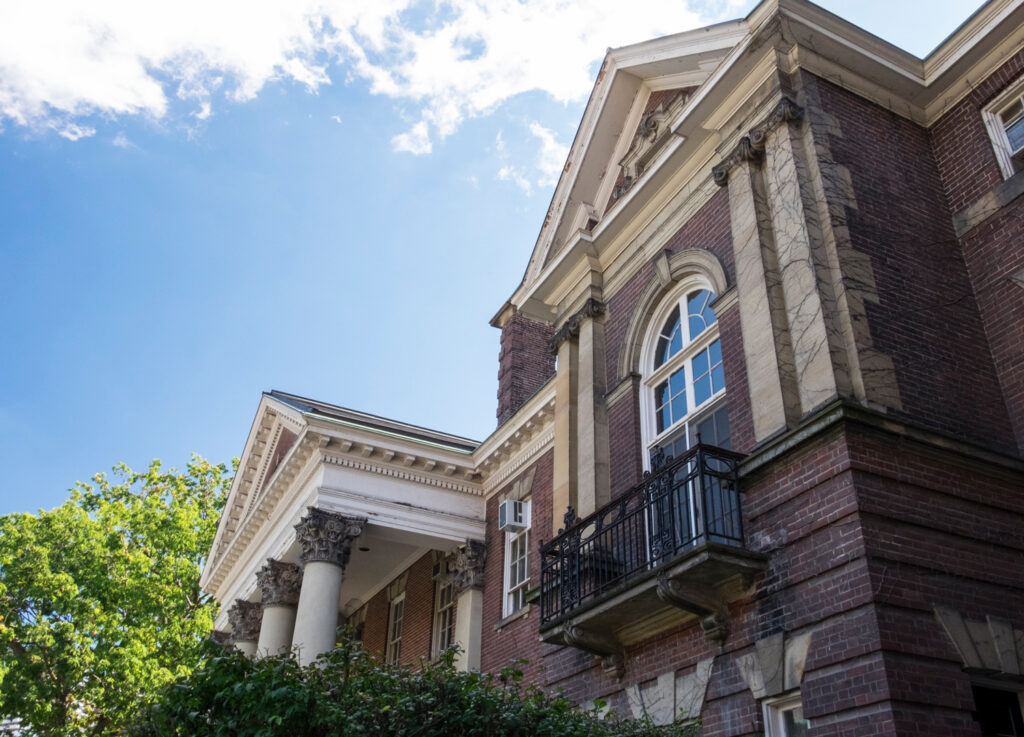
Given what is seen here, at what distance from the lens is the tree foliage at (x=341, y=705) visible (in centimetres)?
723

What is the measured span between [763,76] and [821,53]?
29.4 inches

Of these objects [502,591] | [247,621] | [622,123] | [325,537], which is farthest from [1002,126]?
[247,621]

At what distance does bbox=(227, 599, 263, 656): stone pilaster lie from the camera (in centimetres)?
2355

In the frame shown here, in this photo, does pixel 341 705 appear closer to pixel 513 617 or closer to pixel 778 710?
pixel 778 710

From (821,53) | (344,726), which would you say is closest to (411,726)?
(344,726)

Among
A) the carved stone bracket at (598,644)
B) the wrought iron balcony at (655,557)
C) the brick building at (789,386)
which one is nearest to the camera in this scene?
the brick building at (789,386)

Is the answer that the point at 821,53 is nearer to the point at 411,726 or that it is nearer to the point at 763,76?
the point at 763,76

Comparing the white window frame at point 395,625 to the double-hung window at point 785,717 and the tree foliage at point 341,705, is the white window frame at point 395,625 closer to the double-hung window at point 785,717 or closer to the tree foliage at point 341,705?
the tree foliage at point 341,705

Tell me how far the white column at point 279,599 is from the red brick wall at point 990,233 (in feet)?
48.0

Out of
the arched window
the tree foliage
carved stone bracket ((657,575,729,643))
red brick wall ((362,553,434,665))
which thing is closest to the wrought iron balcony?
carved stone bracket ((657,575,729,643))

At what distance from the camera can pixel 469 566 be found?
19219mm

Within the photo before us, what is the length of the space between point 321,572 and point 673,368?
8.61m

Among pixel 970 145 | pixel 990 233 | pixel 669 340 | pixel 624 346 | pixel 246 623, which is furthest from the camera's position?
pixel 246 623

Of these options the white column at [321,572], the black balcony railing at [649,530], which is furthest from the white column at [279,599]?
the black balcony railing at [649,530]
